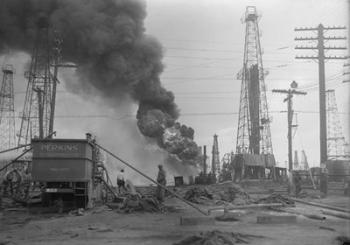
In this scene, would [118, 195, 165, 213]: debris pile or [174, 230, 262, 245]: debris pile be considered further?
[118, 195, 165, 213]: debris pile

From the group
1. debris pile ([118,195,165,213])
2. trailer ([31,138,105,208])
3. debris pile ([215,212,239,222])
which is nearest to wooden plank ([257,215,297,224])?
debris pile ([215,212,239,222])

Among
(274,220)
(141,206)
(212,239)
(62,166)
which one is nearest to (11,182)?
(62,166)

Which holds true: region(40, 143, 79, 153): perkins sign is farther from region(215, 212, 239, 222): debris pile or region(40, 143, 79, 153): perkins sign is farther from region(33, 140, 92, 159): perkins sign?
region(215, 212, 239, 222): debris pile

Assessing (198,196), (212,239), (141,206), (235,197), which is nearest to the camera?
(212,239)

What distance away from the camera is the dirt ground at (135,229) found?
9.64 metres

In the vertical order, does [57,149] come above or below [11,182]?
above

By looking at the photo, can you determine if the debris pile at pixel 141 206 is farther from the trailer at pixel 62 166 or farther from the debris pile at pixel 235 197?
the debris pile at pixel 235 197

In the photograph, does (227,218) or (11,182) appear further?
(11,182)

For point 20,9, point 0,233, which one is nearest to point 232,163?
point 20,9

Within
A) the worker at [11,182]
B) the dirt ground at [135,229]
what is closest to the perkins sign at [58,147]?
the dirt ground at [135,229]

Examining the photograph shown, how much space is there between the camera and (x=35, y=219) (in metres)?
14.2

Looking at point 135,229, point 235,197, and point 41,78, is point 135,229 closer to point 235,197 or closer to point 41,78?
point 235,197

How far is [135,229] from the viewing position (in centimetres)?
1145

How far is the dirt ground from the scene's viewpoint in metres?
9.64
